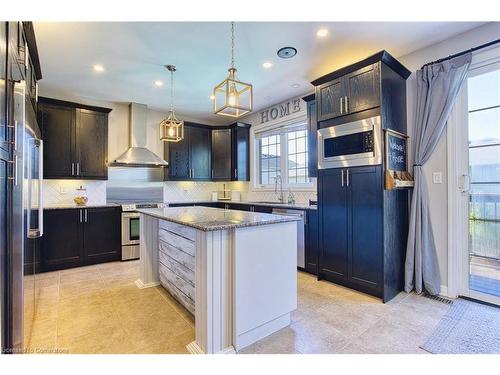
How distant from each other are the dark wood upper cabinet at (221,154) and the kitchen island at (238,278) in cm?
333

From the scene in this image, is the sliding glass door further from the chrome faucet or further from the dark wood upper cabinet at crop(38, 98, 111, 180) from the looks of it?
the dark wood upper cabinet at crop(38, 98, 111, 180)

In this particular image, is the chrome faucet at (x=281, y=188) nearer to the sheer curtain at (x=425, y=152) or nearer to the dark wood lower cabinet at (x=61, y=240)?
the sheer curtain at (x=425, y=152)

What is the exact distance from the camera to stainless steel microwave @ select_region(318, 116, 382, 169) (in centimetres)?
272

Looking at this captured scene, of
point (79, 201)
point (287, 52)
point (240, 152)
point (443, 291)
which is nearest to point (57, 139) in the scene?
point (79, 201)

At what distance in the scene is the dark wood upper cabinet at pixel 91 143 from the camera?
13.8 feet

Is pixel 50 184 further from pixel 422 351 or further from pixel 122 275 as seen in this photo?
pixel 422 351

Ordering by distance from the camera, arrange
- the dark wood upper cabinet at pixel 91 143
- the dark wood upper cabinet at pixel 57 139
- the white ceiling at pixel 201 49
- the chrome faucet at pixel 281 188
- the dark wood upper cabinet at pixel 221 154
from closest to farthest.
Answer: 1. the white ceiling at pixel 201 49
2. the dark wood upper cabinet at pixel 57 139
3. the dark wood upper cabinet at pixel 91 143
4. the chrome faucet at pixel 281 188
5. the dark wood upper cabinet at pixel 221 154

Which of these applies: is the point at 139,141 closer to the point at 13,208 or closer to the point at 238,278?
the point at 13,208

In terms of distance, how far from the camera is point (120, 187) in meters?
4.88

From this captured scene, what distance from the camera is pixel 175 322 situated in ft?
7.47

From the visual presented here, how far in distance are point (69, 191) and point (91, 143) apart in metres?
0.93

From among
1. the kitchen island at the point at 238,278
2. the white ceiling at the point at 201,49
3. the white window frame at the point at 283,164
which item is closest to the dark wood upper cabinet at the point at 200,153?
the white window frame at the point at 283,164
